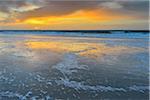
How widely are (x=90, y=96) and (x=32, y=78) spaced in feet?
7.25

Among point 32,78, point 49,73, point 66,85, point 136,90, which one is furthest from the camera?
point 49,73

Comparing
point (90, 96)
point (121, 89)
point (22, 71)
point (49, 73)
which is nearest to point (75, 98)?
point (90, 96)

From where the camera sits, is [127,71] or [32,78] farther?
[127,71]

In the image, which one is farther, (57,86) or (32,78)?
(32,78)

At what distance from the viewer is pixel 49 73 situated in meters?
7.91

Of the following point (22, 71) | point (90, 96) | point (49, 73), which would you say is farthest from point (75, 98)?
point (22, 71)

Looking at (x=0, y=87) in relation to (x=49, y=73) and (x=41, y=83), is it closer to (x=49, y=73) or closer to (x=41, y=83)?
(x=41, y=83)

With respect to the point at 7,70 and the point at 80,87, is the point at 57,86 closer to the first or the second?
the point at 80,87

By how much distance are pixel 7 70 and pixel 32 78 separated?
1573 mm

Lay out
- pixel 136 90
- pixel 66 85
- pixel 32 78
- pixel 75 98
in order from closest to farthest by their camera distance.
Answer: pixel 75 98
pixel 136 90
pixel 66 85
pixel 32 78

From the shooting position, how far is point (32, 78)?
23.2 feet

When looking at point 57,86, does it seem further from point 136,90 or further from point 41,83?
point 136,90

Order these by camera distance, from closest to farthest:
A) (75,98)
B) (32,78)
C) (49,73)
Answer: (75,98), (32,78), (49,73)

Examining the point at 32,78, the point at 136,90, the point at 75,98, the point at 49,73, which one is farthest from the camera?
the point at 49,73
